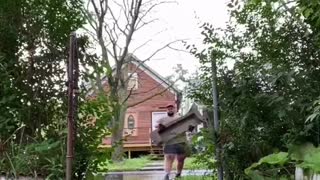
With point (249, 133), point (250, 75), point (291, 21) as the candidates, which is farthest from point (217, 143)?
point (291, 21)

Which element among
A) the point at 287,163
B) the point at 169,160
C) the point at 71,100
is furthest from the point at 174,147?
the point at 71,100

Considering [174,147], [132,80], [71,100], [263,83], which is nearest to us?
[71,100]

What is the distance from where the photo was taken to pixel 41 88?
3820 mm

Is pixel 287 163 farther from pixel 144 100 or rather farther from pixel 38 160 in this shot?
pixel 144 100

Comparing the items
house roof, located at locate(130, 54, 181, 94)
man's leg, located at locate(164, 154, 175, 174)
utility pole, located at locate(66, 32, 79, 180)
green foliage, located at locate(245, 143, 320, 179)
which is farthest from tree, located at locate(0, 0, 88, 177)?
house roof, located at locate(130, 54, 181, 94)

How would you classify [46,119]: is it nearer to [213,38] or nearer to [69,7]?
[69,7]

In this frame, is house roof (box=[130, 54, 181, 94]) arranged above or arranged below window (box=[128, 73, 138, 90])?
above

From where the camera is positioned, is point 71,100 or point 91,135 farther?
point 91,135

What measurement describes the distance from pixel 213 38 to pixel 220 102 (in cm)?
65

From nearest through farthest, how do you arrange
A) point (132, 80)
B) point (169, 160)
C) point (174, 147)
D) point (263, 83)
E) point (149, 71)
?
1. point (263, 83)
2. point (174, 147)
3. point (169, 160)
4. point (132, 80)
5. point (149, 71)

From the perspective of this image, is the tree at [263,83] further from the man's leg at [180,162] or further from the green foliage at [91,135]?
the man's leg at [180,162]

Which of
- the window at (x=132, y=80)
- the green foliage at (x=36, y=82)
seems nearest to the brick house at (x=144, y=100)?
the window at (x=132, y=80)

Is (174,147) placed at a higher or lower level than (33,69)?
lower

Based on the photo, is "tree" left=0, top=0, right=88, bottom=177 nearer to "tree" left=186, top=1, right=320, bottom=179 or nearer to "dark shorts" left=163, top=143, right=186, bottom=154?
"tree" left=186, top=1, right=320, bottom=179
